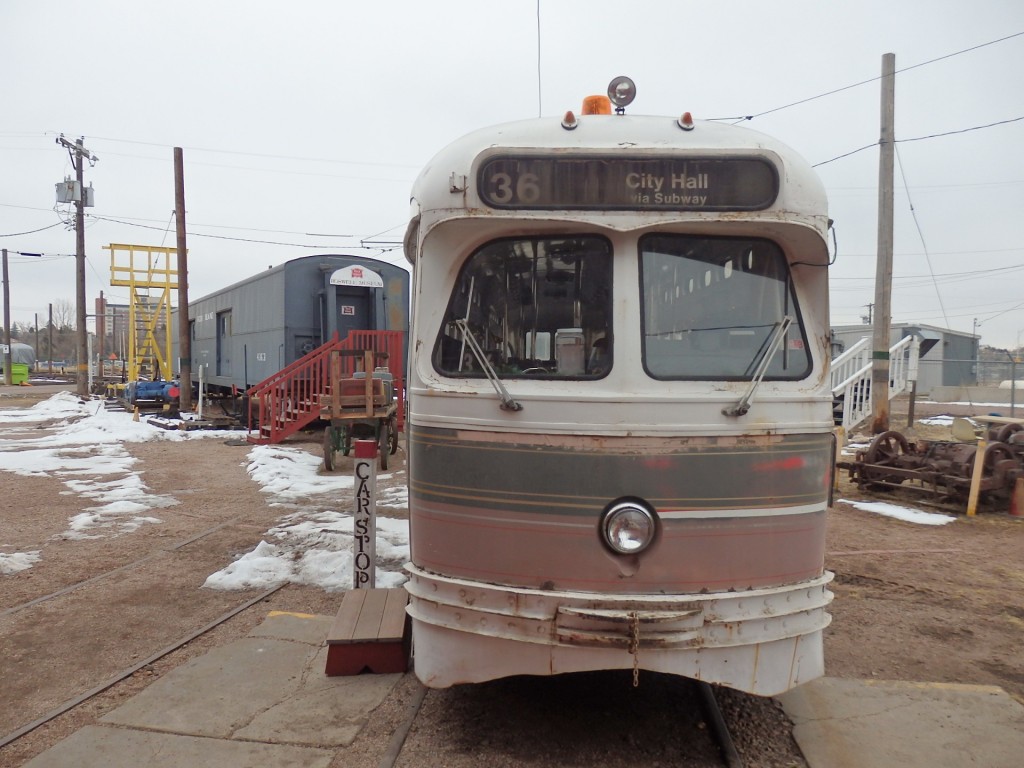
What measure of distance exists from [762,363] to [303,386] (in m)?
11.3

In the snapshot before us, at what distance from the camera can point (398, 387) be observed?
1303 cm

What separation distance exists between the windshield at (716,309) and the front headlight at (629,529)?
601 mm

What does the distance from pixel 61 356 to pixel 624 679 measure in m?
107

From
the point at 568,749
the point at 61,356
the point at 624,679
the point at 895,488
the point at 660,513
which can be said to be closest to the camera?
the point at 660,513

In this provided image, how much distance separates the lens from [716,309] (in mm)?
3383

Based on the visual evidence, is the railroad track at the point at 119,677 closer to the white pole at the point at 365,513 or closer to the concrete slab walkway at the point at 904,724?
the white pole at the point at 365,513

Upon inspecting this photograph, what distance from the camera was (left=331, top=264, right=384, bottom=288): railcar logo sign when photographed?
51.9 ft

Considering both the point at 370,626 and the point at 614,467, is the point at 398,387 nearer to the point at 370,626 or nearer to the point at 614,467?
the point at 370,626

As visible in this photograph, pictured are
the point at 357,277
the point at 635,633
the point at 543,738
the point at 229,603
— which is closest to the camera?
the point at 635,633

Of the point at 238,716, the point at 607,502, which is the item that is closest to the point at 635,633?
the point at 607,502

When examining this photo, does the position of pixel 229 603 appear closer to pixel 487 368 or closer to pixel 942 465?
pixel 487 368

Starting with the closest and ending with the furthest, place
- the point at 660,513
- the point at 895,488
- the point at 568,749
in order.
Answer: the point at 660,513, the point at 568,749, the point at 895,488

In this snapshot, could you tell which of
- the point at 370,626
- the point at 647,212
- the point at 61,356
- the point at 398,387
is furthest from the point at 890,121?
the point at 61,356

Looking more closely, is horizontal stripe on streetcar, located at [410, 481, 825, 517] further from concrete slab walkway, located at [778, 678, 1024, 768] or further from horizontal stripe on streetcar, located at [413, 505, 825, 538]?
concrete slab walkway, located at [778, 678, 1024, 768]
